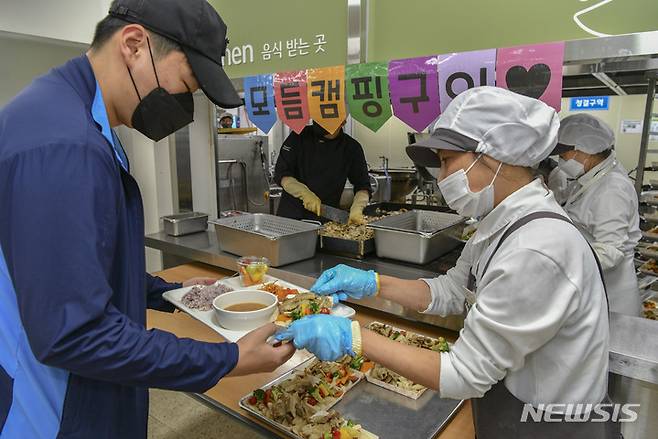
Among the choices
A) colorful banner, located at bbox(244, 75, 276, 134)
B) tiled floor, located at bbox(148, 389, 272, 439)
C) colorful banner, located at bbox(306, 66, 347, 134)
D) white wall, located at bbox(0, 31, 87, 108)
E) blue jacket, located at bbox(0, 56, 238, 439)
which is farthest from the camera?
white wall, located at bbox(0, 31, 87, 108)

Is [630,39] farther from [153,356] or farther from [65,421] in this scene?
[65,421]

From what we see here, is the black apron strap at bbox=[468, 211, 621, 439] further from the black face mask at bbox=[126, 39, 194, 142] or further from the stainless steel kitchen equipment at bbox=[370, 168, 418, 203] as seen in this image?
the stainless steel kitchen equipment at bbox=[370, 168, 418, 203]

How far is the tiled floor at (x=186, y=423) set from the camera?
2666 mm

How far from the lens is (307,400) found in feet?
4.51

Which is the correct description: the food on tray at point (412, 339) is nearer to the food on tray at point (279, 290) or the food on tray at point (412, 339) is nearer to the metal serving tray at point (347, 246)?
the food on tray at point (279, 290)

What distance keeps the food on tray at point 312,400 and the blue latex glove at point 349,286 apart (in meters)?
0.26

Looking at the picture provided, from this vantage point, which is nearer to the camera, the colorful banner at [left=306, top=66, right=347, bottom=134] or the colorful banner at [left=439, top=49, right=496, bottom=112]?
the colorful banner at [left=439, top=49, right=496, bottom=112]

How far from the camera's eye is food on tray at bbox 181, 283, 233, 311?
1.75 meters

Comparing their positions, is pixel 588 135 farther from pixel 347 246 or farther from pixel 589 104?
pixel 589 104

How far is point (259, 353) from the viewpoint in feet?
3.71

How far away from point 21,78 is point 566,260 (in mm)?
4742

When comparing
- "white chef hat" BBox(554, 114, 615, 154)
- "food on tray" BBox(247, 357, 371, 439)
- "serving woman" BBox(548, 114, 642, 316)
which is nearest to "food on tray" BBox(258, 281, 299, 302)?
"food on tray" BBox(247, 357, 371, 439)

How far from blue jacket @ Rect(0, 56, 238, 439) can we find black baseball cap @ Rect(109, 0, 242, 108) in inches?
7.4

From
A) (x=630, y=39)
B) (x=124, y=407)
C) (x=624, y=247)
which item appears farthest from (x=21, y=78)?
(x=624, y=247)
